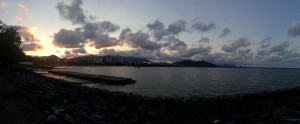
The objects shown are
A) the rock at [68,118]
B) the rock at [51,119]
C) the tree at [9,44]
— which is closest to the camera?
the rock at [51,119]

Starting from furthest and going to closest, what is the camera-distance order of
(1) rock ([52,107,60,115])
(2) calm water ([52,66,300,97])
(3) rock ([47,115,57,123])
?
(2) calm water ([52,66,300,97]) < (1) rock ([52,107,60,115]) < (3) rock ([47,115,57,123])

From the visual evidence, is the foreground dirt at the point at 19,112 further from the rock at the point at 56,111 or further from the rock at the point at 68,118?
the rock at the point at 68,118

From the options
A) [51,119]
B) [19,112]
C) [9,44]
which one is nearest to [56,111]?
[51,119]

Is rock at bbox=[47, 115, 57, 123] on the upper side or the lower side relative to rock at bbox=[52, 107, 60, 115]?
lower

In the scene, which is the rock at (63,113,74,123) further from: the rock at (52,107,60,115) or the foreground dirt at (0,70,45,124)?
the foreground dirt at (0,70,45,124)

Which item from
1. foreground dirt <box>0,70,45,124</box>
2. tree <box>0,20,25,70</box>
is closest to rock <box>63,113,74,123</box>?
foreground dirt <box>0,70,45,124</box>

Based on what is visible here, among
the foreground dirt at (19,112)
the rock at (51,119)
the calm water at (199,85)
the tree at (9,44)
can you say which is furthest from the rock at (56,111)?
the tree at (9,44)

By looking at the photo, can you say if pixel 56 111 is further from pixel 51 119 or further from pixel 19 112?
pixel 19 112

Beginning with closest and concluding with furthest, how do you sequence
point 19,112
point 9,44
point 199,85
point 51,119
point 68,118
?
point 51,119, point 68,118, point 19,112, point 199,85, point 9,44

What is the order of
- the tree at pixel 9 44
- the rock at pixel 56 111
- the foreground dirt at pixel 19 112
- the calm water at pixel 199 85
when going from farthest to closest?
the tree at pixel 9 44
the calm water at pixel 199 85
the rock at pixel 56 111
the foreground dirt at pixel 19 112

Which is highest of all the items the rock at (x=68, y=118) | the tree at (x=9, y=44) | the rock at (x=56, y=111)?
the tree at (x=9, y=44)

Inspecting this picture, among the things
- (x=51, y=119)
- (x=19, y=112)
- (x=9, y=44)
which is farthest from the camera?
(x=9, y=44)

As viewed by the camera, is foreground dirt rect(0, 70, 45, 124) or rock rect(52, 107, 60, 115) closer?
foreground dirt rect(0, 70, 45, 124)

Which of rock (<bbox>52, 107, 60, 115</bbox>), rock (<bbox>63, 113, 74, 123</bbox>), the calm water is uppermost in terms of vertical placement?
rock (<bbox>52, 107, 60, 115</bbox>)
